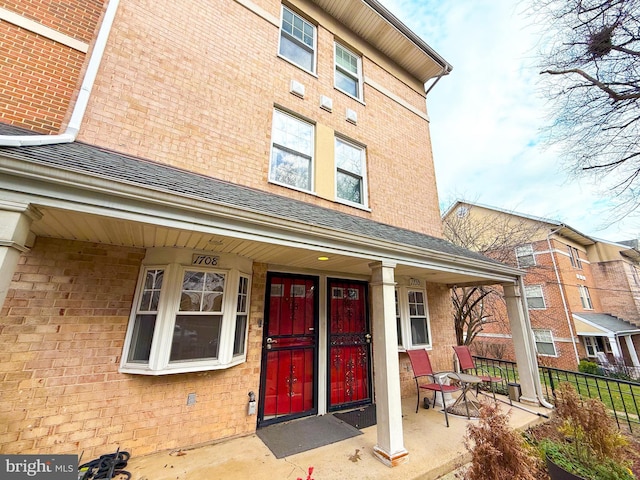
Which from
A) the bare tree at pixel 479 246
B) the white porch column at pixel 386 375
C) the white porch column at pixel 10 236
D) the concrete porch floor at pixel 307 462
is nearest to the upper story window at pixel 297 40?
the white porch column at pixel 386 375

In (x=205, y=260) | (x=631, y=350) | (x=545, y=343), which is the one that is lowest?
(x=631, y=350)

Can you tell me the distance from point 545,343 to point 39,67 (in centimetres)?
2243

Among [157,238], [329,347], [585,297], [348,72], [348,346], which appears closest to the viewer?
[157,238]

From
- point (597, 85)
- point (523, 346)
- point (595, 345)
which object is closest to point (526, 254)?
point (595, 345)

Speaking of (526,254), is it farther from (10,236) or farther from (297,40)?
(10,236)

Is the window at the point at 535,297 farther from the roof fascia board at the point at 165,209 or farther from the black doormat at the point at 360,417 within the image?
the roof fascia board at the point at 165,209

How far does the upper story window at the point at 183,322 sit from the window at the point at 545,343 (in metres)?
18.4

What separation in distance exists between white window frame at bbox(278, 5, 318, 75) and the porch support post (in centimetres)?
701

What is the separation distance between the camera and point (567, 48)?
5.64m

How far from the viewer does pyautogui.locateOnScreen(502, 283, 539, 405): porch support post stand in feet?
Answer: 18.2

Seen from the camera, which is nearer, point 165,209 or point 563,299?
point 165,209

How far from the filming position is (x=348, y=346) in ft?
17.9

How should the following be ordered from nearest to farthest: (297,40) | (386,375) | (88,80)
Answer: (386,375)
(88,80)
(297,40)

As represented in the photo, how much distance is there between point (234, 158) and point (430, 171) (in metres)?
5.84
